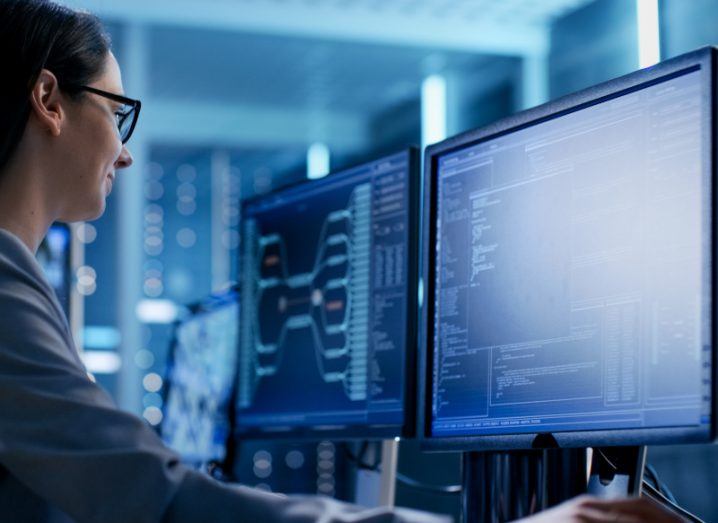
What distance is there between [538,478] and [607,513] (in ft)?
1.47

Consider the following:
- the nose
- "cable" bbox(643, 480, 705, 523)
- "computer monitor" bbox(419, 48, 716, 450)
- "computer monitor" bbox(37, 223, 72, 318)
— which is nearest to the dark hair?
the nose

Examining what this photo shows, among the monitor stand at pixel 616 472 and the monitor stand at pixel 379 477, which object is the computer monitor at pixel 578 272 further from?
the monitor stand at pixel 379 477

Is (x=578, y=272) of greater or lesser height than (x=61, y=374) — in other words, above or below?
above

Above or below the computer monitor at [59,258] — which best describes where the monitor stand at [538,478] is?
below

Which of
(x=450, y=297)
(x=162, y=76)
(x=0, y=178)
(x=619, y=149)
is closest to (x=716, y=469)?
(x=450, y=297)

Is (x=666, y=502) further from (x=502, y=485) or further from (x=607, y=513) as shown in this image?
(x=607, y=513)

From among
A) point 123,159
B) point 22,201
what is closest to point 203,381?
point 123,159

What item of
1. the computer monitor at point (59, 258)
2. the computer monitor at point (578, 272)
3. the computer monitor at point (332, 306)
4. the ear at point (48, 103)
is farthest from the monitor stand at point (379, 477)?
the computer monitor at point (59, 258)

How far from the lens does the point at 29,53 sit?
1.12m

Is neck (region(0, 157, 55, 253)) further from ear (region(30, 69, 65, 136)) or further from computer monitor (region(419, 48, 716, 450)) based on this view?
computer monitor (region(419, 48, 716, 450))

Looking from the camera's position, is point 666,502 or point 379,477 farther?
point 379,477

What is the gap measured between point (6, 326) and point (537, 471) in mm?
608

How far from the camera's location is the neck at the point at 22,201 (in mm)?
1152

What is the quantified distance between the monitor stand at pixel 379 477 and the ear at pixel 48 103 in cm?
65
